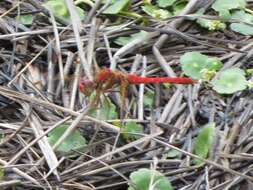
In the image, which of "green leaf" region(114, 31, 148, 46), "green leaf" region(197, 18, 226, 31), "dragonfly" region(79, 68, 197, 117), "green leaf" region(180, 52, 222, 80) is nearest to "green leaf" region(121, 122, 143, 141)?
"dragonfly" region(79, 68, 197, 117)

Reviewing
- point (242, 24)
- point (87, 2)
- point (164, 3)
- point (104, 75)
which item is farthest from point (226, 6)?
point (104, 75)

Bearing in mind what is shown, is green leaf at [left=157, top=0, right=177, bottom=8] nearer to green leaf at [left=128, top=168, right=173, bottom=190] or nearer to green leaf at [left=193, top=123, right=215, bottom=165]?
green leaf at [left=193, top=123, right=215, bottom=165]

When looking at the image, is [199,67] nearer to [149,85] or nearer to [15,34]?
[149,85]

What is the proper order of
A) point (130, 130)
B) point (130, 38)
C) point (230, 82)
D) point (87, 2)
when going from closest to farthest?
point (130, 130) → point (230, 82) → point (130, 38) → point (87, 2)

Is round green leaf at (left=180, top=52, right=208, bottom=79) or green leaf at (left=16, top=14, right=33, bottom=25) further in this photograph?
green leaf at (left=16, top=14, right=33, bottom=25)

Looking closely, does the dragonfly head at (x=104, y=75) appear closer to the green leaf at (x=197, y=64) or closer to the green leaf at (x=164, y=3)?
the green leaf at (x=197, y=64)

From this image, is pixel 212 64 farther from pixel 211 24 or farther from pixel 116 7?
pixel 116 7

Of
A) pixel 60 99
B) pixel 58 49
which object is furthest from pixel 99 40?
pixel 60 99
